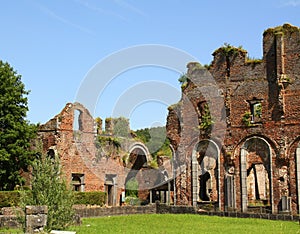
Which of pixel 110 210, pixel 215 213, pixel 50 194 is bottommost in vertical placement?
pixel 215 213

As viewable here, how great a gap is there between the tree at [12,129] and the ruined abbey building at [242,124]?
9.46 metres

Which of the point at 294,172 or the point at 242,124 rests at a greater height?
the point at 242,124

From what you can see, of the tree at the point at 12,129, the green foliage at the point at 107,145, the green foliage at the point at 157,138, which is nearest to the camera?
the tree at the point at 12,129

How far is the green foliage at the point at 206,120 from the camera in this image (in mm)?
31219

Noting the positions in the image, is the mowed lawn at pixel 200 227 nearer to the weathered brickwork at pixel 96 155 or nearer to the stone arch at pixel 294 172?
the stone arch at pixel 294 172

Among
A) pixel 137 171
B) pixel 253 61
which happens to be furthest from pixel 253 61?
pixel 137 171

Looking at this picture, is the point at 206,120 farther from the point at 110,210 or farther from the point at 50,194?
the point at 50,194

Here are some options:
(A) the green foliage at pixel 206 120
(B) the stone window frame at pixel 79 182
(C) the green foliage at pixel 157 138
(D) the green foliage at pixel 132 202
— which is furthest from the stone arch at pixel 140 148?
(C) the green foliage at pixel 157 138

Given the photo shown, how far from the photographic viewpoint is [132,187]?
145 ft

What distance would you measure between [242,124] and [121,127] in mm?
16506

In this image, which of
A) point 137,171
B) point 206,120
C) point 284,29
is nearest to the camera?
point 284,29

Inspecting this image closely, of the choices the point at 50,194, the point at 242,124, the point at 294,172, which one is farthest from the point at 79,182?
the point at 50,194

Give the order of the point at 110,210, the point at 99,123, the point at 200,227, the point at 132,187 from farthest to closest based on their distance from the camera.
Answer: the point at 132,187 < the point at 99,123 < the point at 110,210 < the point at 200,227

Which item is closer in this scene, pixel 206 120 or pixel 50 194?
pixel 50 194
